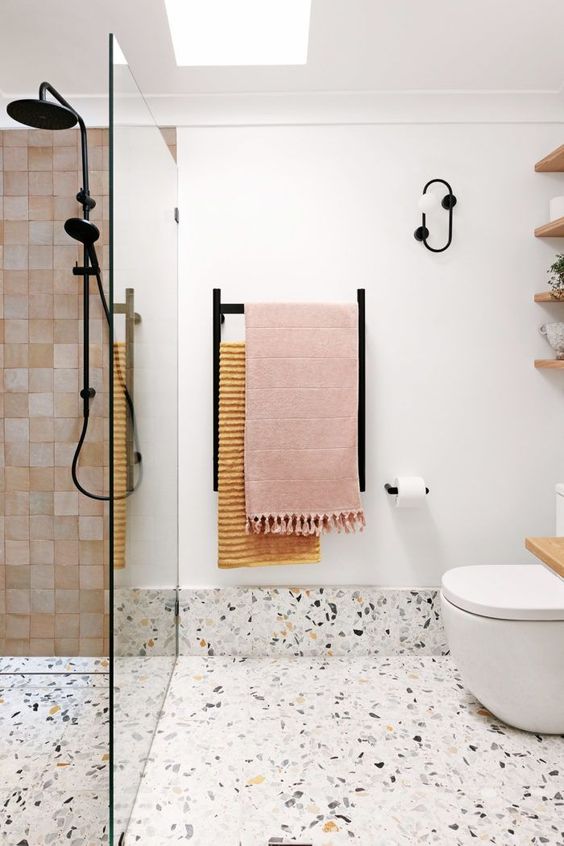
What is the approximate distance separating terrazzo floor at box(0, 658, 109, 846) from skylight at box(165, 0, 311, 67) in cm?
207

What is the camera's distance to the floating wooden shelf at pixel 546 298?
1.98 metres

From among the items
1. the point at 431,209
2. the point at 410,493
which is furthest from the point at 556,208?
the point at 410,493

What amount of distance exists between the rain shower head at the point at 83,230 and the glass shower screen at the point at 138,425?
24cm

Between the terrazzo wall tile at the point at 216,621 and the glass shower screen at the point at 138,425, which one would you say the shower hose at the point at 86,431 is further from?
the terrazzo wall tile at the point at 216,621

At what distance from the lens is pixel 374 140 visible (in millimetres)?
2059

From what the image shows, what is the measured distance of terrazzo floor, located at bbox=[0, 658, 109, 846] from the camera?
1.40 metres

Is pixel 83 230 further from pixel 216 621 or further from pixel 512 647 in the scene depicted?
pixel 512 647

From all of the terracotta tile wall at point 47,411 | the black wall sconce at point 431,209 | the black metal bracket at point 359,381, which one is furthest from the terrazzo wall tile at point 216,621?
the black wall sconce at point 431,209

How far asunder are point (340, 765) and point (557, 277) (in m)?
1.76

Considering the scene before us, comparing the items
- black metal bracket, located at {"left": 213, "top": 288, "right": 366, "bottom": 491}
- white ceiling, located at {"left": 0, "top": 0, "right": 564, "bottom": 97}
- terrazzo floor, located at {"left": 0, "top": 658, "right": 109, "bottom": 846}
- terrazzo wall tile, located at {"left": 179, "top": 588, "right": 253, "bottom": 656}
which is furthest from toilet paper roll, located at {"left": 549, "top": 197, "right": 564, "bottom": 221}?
terrazzo floor, located at {"left": 0, "top": 658, "right": 109, "bottom": 846}

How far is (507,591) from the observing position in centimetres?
173

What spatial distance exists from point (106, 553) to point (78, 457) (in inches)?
14.3

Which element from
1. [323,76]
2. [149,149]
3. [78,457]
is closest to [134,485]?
[78,457]

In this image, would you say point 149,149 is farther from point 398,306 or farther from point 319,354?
point 398,306
